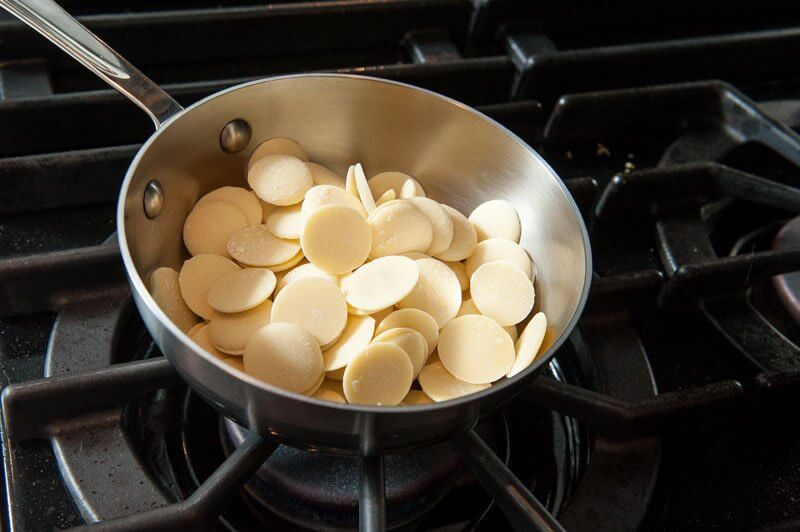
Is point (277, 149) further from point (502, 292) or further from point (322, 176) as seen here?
point (502, 292)

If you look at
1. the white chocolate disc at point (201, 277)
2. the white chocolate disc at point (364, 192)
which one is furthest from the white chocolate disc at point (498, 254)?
the white chocolate disc at point (201, 277)

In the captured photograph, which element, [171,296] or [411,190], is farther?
[411,190]

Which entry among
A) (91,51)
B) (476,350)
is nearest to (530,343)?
(476,350)

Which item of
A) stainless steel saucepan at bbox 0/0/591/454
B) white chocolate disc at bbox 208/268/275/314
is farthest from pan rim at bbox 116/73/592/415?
white chocolate disc at bbox 208/268/275/314

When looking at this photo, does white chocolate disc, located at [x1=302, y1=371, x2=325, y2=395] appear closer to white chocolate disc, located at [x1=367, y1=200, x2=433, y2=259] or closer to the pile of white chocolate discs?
the pile of white chocolate discs

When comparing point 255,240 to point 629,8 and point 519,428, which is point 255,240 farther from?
point 629,8

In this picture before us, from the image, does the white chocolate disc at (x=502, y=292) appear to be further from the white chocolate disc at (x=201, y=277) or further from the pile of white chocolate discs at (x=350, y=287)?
the white chocolate disc at (x=201, y=277)

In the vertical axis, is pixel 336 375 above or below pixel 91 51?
below
